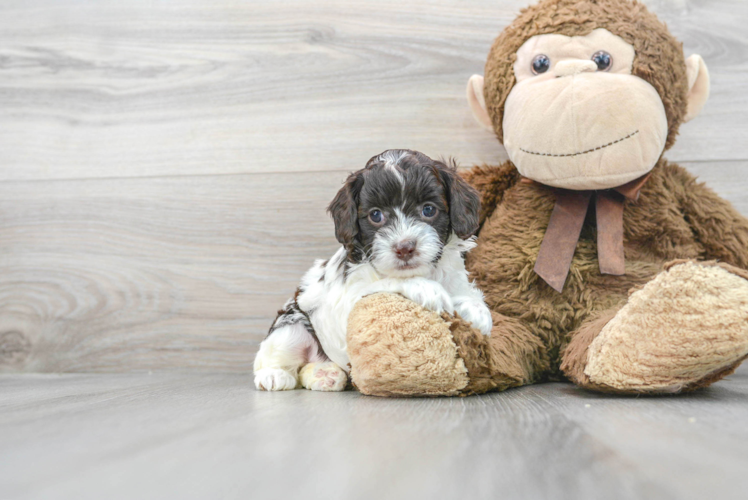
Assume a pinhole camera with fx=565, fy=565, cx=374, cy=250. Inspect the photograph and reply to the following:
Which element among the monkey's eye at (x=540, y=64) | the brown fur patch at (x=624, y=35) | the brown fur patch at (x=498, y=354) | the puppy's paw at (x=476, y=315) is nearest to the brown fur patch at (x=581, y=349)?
the brown fur patch at (x=498, y=354)

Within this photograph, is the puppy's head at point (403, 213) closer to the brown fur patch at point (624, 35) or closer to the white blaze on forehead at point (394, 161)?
the white blaze on forehead at point (394, 161)

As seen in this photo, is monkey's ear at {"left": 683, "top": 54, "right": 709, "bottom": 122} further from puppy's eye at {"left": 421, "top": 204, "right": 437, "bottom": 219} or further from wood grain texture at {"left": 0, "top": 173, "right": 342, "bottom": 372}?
wood grain texture at {"left": 0, "top": 173, "right": 342, "bottom": 372}

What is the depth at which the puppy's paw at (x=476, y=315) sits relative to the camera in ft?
4.72

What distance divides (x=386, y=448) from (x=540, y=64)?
1.23 meters

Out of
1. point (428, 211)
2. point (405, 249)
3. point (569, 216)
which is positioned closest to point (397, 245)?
point (405, 249)

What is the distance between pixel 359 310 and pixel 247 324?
3.04 feet

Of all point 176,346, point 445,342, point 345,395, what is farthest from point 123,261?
point 445,342

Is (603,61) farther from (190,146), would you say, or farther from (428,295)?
(190,146)

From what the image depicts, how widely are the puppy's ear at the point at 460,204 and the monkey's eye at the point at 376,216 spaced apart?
19 cm

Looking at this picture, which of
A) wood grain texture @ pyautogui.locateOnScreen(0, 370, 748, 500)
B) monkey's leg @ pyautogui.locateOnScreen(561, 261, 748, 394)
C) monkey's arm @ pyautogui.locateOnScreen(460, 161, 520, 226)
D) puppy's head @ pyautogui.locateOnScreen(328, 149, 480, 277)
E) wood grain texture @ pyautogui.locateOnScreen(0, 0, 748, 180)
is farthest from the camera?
wood grain texture @ pyautogui.locateOnScreen(0, 0, 748, 180)

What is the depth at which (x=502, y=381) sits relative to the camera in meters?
1.39

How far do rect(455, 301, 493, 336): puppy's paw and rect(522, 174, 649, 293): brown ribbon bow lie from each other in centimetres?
27

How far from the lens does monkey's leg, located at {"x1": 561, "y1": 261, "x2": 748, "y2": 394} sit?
3.58ft

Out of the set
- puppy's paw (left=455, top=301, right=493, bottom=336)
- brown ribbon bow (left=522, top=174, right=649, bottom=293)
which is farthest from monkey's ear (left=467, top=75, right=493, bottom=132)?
puppy's paw (left=455, top=301, right=493, bottom=336)
